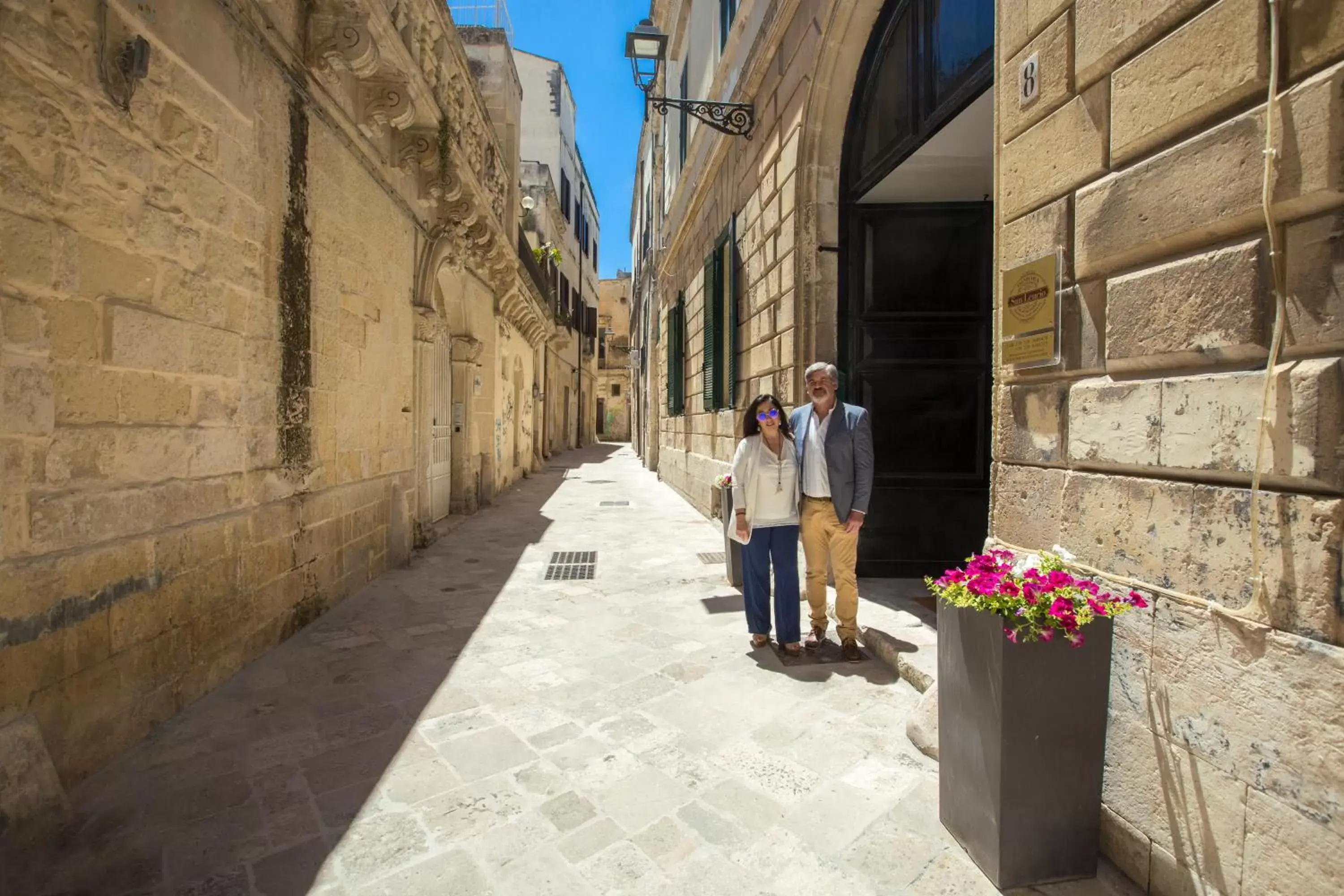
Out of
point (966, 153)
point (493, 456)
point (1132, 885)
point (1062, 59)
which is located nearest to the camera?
point (1132, 885)

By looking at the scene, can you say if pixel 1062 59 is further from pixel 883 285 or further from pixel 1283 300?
pixel 883 285

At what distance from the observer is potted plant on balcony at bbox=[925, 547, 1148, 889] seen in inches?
70.7

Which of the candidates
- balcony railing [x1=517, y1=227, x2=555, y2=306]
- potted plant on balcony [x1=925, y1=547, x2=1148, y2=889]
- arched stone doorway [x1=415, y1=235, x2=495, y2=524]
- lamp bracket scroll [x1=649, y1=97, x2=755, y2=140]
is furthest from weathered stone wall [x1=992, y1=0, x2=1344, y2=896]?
balcony railing [x1=517, y1=227, x2=555, y2=306]

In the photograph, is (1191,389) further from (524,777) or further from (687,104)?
(687,104)

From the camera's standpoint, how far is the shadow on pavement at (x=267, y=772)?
6.18ft

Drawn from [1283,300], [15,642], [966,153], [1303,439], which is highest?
[966,153]

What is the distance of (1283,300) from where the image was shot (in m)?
1.47

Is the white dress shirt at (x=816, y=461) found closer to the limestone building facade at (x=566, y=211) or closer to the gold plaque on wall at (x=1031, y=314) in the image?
the gold plaque on wall at (x=1031, y=314)

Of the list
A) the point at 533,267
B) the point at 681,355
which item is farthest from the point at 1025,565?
the point at 533,267

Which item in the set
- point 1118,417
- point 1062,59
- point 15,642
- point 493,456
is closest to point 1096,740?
point 1118,417

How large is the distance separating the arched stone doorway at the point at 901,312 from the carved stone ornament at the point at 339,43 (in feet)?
10.4

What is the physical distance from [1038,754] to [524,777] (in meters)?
1.77

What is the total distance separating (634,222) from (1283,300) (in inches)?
1066

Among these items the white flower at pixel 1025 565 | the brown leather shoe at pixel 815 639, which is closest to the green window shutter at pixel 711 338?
the brown leather shoe at pixel 815 639
